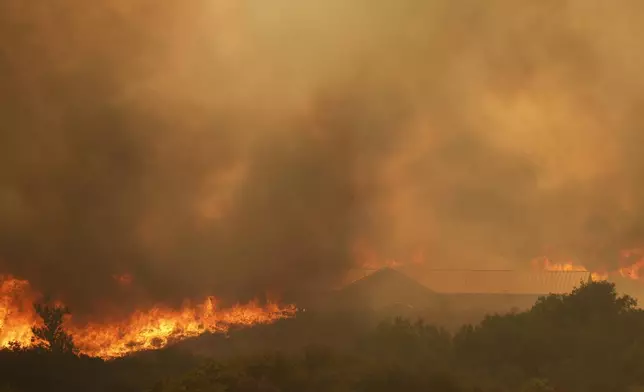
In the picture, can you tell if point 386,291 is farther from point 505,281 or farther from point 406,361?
point 406,361

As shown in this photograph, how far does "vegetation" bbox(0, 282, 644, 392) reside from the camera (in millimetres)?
26547

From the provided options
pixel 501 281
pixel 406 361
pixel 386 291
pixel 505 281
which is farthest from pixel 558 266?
pixel 406 361

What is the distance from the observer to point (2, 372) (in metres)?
32.0

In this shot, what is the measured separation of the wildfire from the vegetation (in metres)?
1.57

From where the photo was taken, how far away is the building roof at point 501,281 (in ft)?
237

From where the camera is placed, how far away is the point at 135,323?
41.8 meters

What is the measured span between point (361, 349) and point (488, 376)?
8721 millimetres

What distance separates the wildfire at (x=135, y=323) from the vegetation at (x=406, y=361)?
5.15ft

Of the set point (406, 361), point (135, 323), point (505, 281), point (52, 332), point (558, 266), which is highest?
point (558, 266)

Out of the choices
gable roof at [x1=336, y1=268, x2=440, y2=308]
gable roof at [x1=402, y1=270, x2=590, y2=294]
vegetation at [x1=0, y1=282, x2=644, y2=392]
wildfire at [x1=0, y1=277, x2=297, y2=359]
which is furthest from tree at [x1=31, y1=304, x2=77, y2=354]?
gable roof at [x1=402, y1=270, x2=590, y2=294]

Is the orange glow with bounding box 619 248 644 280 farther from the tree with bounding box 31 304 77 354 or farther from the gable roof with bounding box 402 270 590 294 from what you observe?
the tree with bounding box 31 304 77 354

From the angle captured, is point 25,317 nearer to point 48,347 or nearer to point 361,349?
point 48,347

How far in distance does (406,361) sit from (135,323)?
1754 cm

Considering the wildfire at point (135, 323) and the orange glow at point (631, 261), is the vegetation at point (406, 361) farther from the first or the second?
the orange glow at point (631, 261)
